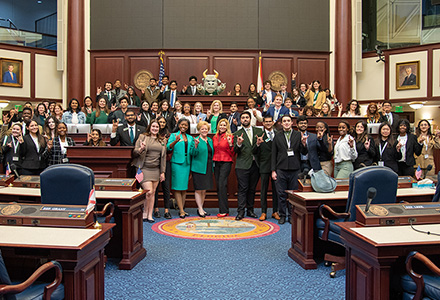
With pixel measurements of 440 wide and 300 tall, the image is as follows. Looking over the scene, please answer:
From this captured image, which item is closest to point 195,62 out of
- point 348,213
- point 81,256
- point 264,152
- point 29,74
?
point 29,74

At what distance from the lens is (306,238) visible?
4320 millimetres

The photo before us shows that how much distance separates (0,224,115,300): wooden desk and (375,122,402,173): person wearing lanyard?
513cm

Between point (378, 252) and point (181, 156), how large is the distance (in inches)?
185

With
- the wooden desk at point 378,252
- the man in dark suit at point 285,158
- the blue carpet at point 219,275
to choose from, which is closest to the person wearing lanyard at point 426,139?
the man in dark suit at point 285,158

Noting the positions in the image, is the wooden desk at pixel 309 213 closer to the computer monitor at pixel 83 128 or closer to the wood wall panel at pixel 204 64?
the computer monitor at pixel 83 128

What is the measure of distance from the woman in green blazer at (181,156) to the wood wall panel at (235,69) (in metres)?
6.62

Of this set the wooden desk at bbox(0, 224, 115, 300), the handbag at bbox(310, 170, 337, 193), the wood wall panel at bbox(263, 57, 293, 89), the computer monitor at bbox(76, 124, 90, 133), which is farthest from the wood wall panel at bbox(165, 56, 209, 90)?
the wooden desk at bbox(0, 224, 115, 300)

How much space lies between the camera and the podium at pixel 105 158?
6.03m

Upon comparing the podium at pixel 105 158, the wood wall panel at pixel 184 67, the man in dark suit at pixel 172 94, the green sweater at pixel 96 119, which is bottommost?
the podium at pixel 105 158

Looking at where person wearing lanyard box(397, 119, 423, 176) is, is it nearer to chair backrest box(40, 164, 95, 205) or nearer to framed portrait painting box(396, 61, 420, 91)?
chair backrest box(40, 164, 95, 205)

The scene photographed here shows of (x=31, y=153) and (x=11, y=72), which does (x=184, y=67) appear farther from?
(x=31, y=153)

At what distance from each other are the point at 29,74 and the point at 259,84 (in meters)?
7.60

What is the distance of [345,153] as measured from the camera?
628 cm

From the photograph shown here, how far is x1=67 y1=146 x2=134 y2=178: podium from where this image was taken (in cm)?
603
